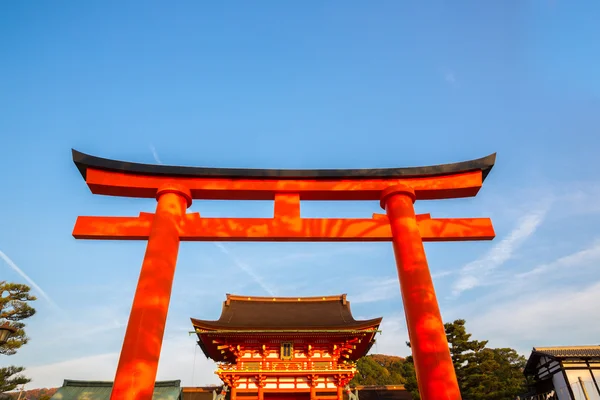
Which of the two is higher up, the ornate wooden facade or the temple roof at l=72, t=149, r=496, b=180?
the temple roof at l=72, t=149, r=496, b=180

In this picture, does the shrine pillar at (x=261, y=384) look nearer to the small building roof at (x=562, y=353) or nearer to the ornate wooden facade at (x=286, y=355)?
the ornate wooden facade at (x=286, y=355)

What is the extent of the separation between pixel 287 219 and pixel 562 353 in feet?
61.4

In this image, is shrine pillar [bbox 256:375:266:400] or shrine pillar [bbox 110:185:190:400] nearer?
shrine pillar [bbox 110:185:190:400]

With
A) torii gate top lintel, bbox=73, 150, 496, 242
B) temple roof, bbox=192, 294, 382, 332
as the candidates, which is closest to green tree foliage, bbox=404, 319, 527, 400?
temple roof, bbox=192, 294, 382, 332

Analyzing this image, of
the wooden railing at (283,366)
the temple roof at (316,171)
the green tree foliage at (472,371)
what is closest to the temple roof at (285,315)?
the wooden railing at (283,366)

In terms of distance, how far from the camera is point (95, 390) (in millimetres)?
15758

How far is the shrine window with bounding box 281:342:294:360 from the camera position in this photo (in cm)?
1370

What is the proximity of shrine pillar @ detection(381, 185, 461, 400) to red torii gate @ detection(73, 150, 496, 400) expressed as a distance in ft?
0.04

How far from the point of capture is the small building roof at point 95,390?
15195 millimetres

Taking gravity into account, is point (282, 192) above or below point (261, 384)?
above

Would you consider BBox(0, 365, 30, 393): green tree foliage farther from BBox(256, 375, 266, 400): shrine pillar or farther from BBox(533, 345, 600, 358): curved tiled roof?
BBox(533, 345, 600, 358): curved tiled roof

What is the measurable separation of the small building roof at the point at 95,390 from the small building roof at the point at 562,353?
57.5ft

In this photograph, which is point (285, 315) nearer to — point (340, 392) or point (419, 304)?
Result: point (340, 392)

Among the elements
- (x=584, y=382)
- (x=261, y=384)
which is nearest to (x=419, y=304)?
(x=261, y=384)
